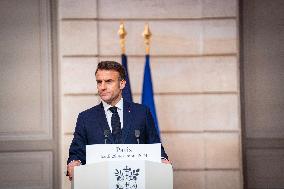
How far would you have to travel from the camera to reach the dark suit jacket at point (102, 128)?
334 cm

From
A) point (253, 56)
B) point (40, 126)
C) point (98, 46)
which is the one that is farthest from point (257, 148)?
point (40, 126)

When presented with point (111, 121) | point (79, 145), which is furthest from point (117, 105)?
point (79, 145)

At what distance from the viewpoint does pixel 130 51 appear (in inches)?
219

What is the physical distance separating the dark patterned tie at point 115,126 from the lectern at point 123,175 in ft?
1.79

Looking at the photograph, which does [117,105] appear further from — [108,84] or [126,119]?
[108,84]

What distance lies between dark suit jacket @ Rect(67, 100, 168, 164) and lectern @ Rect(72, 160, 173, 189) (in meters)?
0.47

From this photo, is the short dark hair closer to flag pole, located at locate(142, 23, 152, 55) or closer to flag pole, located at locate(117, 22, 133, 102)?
flag pole, located at locate(117, 22, 133, 102)

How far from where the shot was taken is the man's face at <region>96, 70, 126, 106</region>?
10.9ft

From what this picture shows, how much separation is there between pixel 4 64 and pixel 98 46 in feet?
4.44

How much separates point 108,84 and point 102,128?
1.21ft

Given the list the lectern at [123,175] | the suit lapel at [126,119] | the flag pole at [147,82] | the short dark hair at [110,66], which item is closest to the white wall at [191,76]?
the flag pole at [147,82]

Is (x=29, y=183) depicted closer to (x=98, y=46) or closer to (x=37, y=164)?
(x=37, y=164)

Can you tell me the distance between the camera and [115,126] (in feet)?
11.4

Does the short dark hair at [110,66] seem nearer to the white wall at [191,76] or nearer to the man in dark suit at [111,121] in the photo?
the man in dark suit at [111,121]
